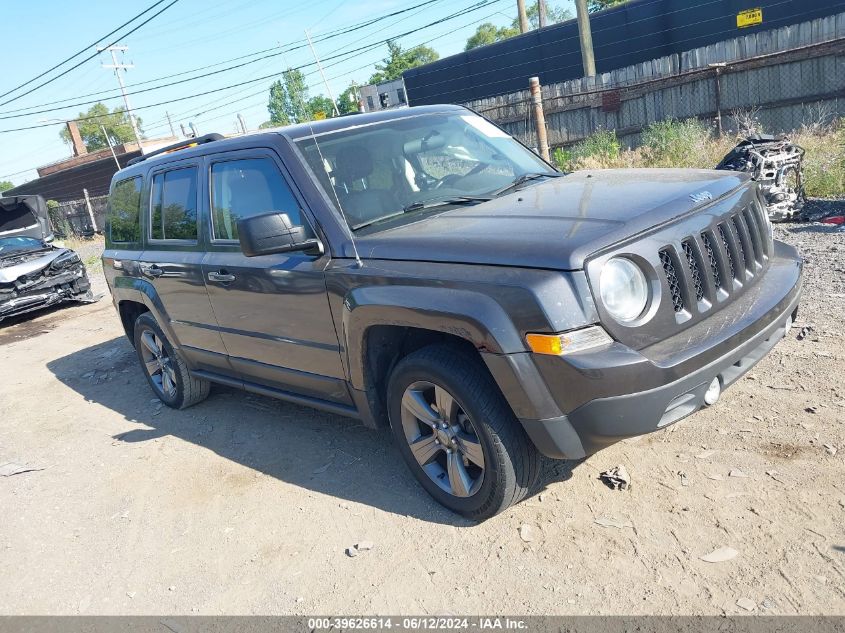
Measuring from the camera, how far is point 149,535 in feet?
12.8

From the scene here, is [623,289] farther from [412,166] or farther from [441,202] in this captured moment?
[412,166]

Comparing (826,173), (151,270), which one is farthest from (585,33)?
(151,270)

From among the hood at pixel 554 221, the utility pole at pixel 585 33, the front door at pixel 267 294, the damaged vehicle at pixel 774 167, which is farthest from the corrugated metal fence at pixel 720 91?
the front door at pixel 267 294

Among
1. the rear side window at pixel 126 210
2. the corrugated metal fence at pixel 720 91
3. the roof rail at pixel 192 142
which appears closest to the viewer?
the roof rail at pixel 192 142

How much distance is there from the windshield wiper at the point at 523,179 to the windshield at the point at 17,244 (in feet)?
34.9

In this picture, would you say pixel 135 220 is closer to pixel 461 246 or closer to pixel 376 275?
pixel 376 275

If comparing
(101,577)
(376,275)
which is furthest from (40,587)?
(376,275)

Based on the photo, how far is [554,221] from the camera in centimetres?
304

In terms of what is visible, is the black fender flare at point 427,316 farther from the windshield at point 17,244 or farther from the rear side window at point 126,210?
the windshield at point 17,244

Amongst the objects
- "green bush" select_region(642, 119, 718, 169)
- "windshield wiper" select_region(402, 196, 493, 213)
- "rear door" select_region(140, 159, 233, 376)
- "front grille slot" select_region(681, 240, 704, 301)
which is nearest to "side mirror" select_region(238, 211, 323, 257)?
"windshield wiper" select_region(402, 196, 493, 213)

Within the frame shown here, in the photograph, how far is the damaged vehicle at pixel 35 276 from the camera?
11.3m

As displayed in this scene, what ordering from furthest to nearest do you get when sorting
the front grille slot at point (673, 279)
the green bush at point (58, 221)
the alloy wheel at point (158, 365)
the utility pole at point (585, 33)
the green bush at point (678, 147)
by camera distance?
the green bush at point (58, 221), the utility pole at point (585, 33), the green bush at point (678, 147), the alloy wheel at point (158, 365), the front grille slot at point (673, 279)

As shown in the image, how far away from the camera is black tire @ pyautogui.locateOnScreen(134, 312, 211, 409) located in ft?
18.4

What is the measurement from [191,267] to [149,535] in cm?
175
